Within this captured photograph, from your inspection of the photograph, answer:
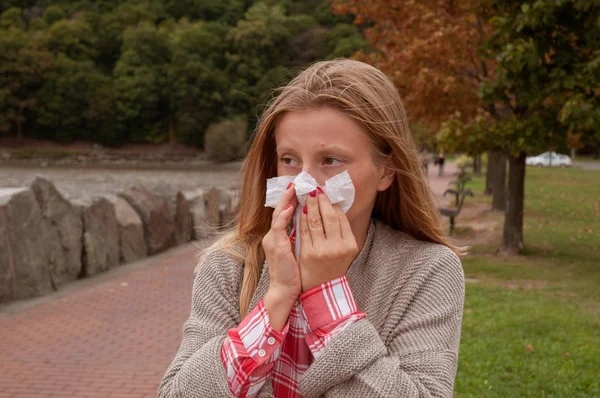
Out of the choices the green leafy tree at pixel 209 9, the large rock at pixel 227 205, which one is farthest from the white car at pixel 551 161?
the green leafy tree at pixel 209 9

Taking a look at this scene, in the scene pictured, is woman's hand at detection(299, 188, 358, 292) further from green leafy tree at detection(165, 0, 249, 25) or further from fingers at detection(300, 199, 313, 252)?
green leafy tree at detection(165, 0, 249, 25)

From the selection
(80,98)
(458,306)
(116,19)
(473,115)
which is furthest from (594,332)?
(116,19)

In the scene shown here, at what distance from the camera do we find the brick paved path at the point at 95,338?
5570mm

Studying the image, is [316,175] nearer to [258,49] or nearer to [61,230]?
[61,230]

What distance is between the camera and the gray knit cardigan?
166 centimetres

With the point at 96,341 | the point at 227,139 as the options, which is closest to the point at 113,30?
the point at 227,139

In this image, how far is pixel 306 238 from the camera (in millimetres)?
1742

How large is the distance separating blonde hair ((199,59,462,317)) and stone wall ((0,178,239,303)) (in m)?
5.76

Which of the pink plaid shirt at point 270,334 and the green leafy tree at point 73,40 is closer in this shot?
the pink plaid shirt at point 270,334

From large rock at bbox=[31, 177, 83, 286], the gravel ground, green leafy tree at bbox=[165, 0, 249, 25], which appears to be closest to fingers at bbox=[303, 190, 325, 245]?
large rock at bbox=[31, 177, 83, 286]

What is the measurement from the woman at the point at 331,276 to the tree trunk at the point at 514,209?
34.5ft

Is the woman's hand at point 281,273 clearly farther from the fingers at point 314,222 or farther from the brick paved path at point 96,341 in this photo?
the brick paved path at point 96,341

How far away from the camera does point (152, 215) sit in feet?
42.1

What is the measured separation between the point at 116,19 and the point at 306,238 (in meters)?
109
